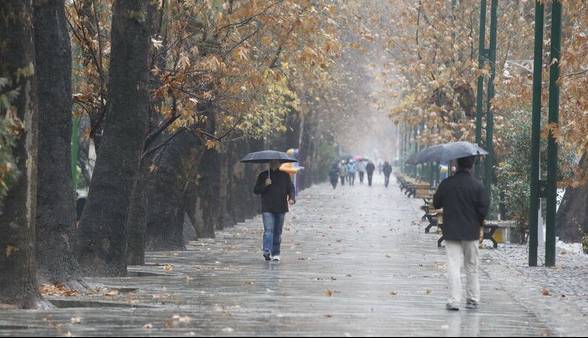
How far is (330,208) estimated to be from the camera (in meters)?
59.9

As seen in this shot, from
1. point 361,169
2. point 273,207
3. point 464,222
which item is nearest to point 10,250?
point 464,222

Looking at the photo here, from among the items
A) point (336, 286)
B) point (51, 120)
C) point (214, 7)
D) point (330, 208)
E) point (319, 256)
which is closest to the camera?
point (51, 120)

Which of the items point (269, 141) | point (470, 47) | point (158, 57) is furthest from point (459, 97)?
point (158, 57)

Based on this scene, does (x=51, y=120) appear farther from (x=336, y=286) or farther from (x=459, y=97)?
(x=459, y=97)

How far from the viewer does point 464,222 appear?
16875mm

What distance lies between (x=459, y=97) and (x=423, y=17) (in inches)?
113

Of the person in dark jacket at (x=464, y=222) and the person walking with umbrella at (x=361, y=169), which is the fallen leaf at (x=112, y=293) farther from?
the person walking with umbrella at (x=361, y=169)

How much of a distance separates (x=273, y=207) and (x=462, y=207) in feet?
31.3

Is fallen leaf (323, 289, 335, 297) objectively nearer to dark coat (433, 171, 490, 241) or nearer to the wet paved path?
the wet paved path

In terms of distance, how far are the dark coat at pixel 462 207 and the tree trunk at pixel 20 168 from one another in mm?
4438

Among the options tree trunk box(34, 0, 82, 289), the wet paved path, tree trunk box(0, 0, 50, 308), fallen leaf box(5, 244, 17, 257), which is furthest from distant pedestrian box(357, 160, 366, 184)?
fallen leaf box(5, 244, 17, 257)

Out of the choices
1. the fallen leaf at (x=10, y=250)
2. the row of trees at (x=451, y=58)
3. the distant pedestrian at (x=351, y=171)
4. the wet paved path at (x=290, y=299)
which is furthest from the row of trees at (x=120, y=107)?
the distant pedestrian at (x=351, y=171)

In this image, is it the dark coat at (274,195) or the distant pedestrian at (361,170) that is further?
the distant pedestrian at (361,170)

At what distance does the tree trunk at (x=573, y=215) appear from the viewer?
33.9 metres
